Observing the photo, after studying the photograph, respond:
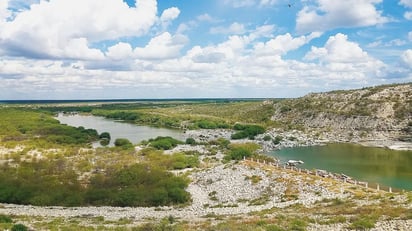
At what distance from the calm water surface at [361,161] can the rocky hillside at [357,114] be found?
1968 cm

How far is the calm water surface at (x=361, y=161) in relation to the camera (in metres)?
62.2

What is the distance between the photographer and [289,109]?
539 ft

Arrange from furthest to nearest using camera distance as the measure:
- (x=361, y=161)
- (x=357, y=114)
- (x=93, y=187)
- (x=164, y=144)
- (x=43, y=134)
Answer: (x=357, y=114), (x=43, y=134), (x=164, y=144), (x=361, y=161), (x=93, y=187)

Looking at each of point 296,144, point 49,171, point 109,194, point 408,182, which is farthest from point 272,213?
point 296,144

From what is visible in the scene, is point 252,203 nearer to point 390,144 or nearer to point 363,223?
point 363,223

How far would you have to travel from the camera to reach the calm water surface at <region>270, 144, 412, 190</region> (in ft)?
204

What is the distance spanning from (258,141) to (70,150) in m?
49.1

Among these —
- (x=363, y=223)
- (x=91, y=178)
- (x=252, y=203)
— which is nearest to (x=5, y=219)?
(x=91, y=178)

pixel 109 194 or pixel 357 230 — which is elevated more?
pixel 357 230

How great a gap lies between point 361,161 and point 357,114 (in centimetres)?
5728

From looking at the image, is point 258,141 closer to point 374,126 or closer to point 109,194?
point 374,126

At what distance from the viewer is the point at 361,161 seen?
259 ft

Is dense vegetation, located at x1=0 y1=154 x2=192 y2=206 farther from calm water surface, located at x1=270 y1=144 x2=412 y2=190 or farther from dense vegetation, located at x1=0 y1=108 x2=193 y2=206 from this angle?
calm water surface, located at x1=270 y1=144 x2=412 y2=190

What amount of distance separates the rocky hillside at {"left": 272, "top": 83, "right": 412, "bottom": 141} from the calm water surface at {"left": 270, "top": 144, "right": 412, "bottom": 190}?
19.7 m
